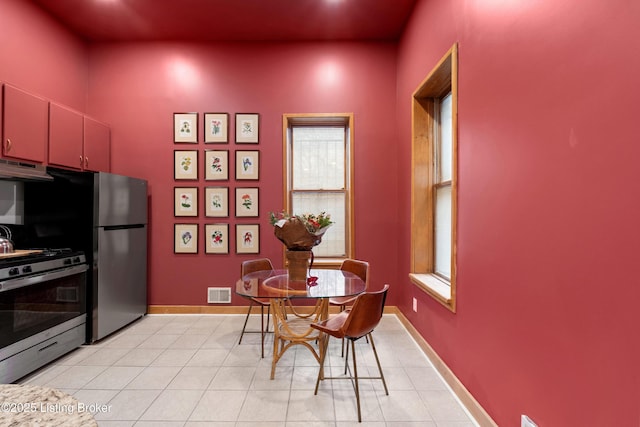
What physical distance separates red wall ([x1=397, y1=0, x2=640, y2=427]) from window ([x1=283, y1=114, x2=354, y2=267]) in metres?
2.05

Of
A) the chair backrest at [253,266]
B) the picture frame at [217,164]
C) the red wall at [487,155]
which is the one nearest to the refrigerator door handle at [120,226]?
the red wall at [487,155]

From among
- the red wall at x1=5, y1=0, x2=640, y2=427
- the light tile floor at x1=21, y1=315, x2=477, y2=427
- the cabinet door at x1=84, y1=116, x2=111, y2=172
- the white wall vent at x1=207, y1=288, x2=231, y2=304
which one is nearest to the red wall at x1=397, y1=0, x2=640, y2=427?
the red wall at x1=5, y1=0, x2=640, y2=427

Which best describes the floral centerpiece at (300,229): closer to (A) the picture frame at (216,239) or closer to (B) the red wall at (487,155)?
(B) the red wall at (487,155)

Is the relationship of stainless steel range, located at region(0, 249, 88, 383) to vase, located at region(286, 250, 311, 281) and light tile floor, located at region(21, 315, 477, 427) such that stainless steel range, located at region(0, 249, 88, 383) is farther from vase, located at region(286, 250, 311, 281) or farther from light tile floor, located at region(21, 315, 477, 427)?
vase, located at region(286, 250, 311, 281)

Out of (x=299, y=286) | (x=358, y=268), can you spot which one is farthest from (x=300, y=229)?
(x=358, y=268)

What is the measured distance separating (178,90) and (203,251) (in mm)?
2044

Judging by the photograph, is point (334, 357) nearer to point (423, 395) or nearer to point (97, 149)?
point (423, 395)

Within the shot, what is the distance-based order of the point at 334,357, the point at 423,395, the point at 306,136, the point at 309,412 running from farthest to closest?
the point at 306,136, the point at 334,357, the point at 423,395, the point at 309,412

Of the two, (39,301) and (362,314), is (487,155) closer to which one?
(362,314)

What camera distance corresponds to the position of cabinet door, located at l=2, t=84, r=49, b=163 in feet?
8.82

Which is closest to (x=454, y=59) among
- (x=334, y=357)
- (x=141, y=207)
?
(x=334, y=357)

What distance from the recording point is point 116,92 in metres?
4.00

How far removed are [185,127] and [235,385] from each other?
3049mm

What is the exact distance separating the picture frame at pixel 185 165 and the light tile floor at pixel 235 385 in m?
1.86
